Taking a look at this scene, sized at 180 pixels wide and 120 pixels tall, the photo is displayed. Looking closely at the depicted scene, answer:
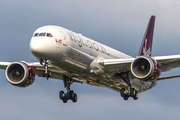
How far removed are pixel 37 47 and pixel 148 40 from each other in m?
23.7

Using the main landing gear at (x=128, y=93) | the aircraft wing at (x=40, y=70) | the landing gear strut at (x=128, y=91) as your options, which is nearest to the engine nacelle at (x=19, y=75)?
the aircraft wing at (x=40, y=70)

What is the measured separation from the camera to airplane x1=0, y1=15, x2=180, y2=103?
130ft

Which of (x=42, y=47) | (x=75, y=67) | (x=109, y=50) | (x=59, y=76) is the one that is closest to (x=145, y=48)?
(x=109, y=50)

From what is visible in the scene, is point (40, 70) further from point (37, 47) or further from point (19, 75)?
point (37, 47)

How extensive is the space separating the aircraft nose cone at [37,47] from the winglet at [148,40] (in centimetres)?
2005

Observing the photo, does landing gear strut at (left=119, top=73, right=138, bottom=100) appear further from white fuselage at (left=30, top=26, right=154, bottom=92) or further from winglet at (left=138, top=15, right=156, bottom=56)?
winglet at (left=138, top=15, right=156, bottom=56)

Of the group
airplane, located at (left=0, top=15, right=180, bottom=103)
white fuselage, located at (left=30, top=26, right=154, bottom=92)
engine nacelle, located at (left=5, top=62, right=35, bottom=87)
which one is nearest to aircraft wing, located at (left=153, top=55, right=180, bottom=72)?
airplane, located at (left=0, top=15, right=180, bottom=103)

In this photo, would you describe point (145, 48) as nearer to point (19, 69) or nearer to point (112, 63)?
point (112, 63)

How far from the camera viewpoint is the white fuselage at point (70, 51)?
1539 inches

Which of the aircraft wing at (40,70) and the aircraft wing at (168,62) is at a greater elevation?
the aircraft wing at (40,70)

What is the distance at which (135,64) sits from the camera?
42719 mm

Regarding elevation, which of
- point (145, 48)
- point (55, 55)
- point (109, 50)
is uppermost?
point (145, 48)

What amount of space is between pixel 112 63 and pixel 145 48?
13.4m

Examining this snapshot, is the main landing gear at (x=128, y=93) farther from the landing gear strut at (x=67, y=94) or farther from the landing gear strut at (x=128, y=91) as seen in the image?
the landing gear strut at (x=67, y=94)
